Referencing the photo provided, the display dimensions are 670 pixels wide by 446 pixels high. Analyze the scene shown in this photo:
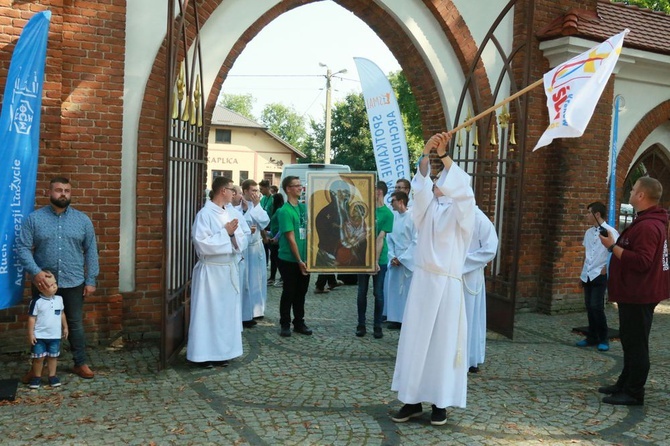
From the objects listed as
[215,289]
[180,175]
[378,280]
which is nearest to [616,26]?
[378,280]

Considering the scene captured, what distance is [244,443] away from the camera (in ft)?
14.6

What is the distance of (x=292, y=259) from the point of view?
7.73 meters

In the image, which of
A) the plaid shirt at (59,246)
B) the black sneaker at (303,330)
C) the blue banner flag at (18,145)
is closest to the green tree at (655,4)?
the black sneaker at (303,330)

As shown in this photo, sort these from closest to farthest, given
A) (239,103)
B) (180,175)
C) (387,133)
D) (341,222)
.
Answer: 1. (180,175)
2. (341,222)
3. (387,133)
4. (239,103)

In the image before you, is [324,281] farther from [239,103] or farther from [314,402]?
[239,103]

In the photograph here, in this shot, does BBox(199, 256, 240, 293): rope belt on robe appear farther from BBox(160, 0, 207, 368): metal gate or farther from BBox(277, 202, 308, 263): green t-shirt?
BBox(277, 202, 308, 263): green t-shirt

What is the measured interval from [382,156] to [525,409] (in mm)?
5952

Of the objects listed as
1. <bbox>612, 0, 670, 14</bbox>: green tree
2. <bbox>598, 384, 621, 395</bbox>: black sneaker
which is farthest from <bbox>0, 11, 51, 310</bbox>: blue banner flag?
<bbox>612, 0, 670, 14</bbox>: green tree

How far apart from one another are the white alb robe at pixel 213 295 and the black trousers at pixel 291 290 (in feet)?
4.43

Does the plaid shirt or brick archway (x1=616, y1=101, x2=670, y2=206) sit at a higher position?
brick archway (x1=616, y1=101, x2=670, y2=206)

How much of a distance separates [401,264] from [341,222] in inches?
49.0

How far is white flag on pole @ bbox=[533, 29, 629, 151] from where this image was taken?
4.89 meters

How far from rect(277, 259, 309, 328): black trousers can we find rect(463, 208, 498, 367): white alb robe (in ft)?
7.53

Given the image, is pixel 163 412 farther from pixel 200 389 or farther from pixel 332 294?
pixel 332 294
